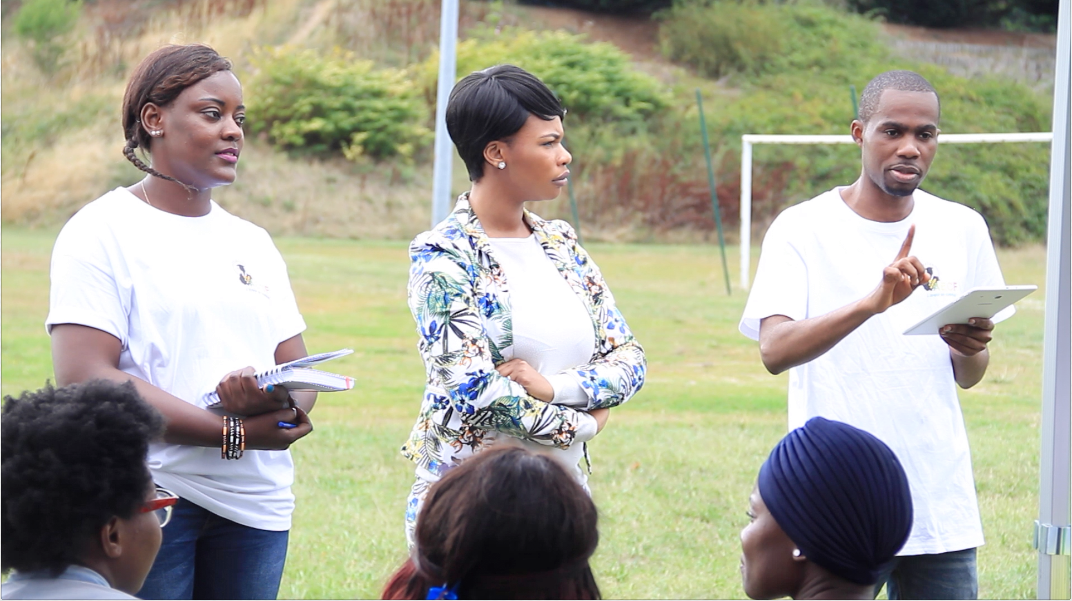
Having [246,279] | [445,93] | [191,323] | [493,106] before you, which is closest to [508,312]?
[493,106]

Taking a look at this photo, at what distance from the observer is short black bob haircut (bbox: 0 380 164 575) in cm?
205

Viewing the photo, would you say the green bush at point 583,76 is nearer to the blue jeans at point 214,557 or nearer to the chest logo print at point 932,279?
the chest logo print at point 932,279

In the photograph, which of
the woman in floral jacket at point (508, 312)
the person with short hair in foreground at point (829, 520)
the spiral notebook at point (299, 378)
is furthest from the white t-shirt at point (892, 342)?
the spiral notebook at point (299, 378)

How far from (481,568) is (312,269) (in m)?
17.9

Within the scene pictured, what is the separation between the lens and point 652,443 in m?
7.96

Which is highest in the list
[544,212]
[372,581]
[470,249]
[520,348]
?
[470,249]

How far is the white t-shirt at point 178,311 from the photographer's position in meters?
2.61

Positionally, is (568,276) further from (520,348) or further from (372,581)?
(372,581)

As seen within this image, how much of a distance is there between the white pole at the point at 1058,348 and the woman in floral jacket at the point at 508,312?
4.25ft

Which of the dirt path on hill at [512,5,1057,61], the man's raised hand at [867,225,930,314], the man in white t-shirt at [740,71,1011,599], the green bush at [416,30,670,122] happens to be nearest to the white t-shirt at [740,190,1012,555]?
the man in white t-shirt at [740,71,1011,599]

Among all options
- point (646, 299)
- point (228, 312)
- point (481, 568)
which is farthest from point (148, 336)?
point (646, 299)

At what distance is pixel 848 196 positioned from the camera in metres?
3.24

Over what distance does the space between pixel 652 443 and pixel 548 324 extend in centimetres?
525

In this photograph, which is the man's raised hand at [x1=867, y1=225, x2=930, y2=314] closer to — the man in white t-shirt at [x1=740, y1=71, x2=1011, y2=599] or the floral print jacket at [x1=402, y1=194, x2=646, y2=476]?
the man in white t-shirt at [x1=740, y1=71, x2=1011, y2=599]
